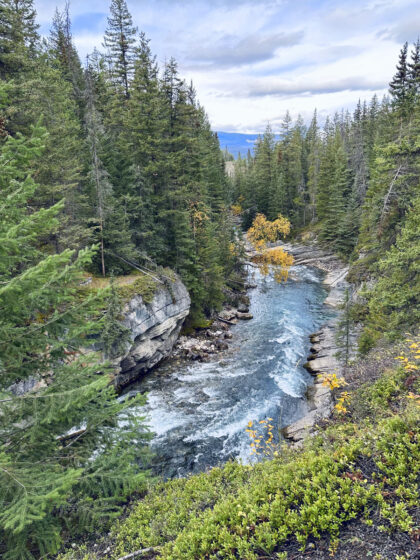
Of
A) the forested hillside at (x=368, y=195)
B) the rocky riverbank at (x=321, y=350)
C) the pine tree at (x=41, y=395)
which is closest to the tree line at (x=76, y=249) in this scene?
the pine tree at (x=41, y=395)

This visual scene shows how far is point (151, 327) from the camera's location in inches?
817

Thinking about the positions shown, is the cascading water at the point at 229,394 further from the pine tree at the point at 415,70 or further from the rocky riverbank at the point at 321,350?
the pine tree at the point at 415,70

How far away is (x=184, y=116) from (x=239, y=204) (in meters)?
42.1

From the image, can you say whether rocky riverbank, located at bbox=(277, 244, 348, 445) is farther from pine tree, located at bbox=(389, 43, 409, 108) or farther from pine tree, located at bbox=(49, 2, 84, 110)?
pine tree, located at bbox=(49, 2, 84, 110)

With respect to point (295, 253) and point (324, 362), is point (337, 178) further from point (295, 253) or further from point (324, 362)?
point (324, 362)

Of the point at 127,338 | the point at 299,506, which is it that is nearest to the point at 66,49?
the point at 127,338

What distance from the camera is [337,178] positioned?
2015 inches

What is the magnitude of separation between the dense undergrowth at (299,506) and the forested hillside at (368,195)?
32.2 ft

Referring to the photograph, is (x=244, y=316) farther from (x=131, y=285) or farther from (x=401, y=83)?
(x=401, y=83)

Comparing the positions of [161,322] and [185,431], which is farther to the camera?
[161,322]

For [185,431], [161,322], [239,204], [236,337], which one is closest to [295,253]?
[239,204]

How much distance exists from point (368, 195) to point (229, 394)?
2615 cm

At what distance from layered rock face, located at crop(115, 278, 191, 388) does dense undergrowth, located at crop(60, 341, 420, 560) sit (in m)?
12.4

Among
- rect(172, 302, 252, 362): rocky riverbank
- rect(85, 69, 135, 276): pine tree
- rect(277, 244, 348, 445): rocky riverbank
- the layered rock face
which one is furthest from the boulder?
rect(85, 69, 135, 276): pine tree
